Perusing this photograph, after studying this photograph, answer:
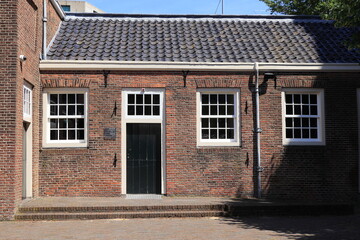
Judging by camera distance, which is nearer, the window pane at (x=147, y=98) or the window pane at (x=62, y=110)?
the window pane at (x=62, y=110)

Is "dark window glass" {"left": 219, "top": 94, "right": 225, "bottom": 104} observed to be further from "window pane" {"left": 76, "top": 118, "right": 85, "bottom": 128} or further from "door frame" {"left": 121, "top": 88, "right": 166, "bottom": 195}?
"window pane" {"left": 76, "top": 118, "right": 85, "bottom": 128}

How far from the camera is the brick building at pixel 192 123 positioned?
559 inches

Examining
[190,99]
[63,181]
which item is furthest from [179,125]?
[63,181]

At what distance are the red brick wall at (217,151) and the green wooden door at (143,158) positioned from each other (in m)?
0.39

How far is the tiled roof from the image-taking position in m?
15.0

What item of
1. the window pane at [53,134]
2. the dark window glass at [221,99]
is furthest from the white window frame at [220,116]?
the window pane at [53,134]

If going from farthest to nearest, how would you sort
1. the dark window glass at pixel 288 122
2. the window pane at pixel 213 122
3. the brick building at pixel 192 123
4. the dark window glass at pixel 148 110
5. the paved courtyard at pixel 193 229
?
the dark window glass at pixel 288 122 → the window pane at pixel 213 122 → the dark window glass at pixel 148 110 → the brick building at pixel 192 123 → the paved courtyard at pixel 193 229

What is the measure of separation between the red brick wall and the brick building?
0.10ft

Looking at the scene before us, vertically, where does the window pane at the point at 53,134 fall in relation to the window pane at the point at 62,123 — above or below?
below

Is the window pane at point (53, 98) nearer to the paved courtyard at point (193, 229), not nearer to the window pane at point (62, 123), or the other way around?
the window pane at point (62, 123)

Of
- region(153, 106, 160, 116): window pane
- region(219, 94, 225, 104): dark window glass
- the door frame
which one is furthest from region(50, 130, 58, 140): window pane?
region(219, 94, 225, 104): dark window glass

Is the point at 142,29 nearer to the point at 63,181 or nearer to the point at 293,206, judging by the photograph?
the point at 63,181

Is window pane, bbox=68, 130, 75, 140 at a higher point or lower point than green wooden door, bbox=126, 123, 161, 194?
higher

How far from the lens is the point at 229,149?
47.7ft
